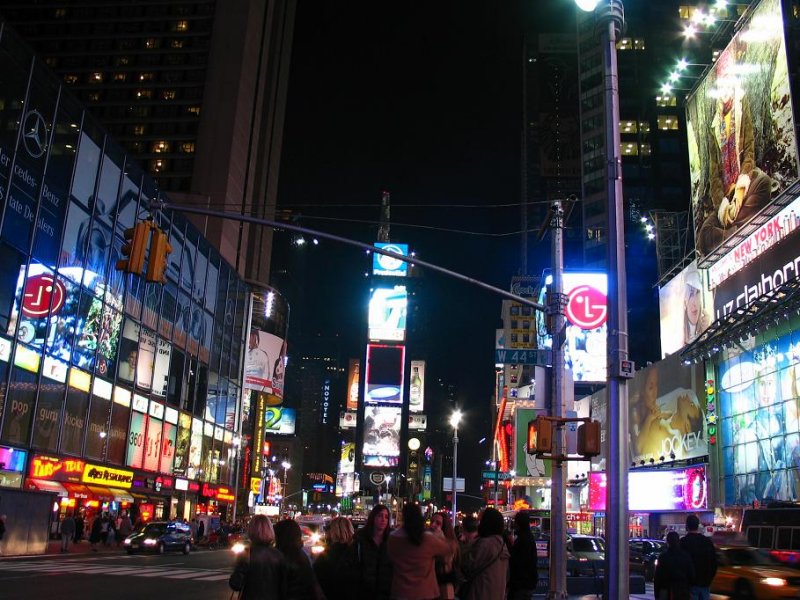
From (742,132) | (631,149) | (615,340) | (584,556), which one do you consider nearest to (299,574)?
(615,340)

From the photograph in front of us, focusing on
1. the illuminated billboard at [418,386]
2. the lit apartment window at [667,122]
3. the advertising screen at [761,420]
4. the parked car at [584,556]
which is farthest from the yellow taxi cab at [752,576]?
the illuminated billboard at [418,386]

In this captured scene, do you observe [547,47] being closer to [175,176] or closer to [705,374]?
[175,176]

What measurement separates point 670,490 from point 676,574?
35.3 meters

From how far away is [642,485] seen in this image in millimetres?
43781

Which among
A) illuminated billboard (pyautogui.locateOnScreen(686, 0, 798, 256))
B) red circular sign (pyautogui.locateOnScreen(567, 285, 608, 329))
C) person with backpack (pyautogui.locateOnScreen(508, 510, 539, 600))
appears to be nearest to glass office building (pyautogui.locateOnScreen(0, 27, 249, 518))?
red circular sign (pyautogui.locateOnScreen(567, 285, 608, 329))

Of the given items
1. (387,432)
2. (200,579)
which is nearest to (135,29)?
(387,432)

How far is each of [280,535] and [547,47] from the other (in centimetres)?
15924

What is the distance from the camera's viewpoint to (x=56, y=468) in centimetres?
3334

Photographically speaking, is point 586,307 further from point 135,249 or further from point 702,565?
point 135,249

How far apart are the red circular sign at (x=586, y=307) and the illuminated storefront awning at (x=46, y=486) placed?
23.5 m

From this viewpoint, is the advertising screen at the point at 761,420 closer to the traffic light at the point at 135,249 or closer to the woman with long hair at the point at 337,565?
the traffic light at the point at 135,249

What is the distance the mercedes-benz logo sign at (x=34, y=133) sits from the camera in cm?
3117

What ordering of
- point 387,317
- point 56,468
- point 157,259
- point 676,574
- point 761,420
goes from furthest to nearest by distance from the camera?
point 387,317 → point 761,420 → point 56,468 → point 157,259 → point 676,574

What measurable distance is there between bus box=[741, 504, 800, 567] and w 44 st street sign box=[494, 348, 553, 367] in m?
7.50
